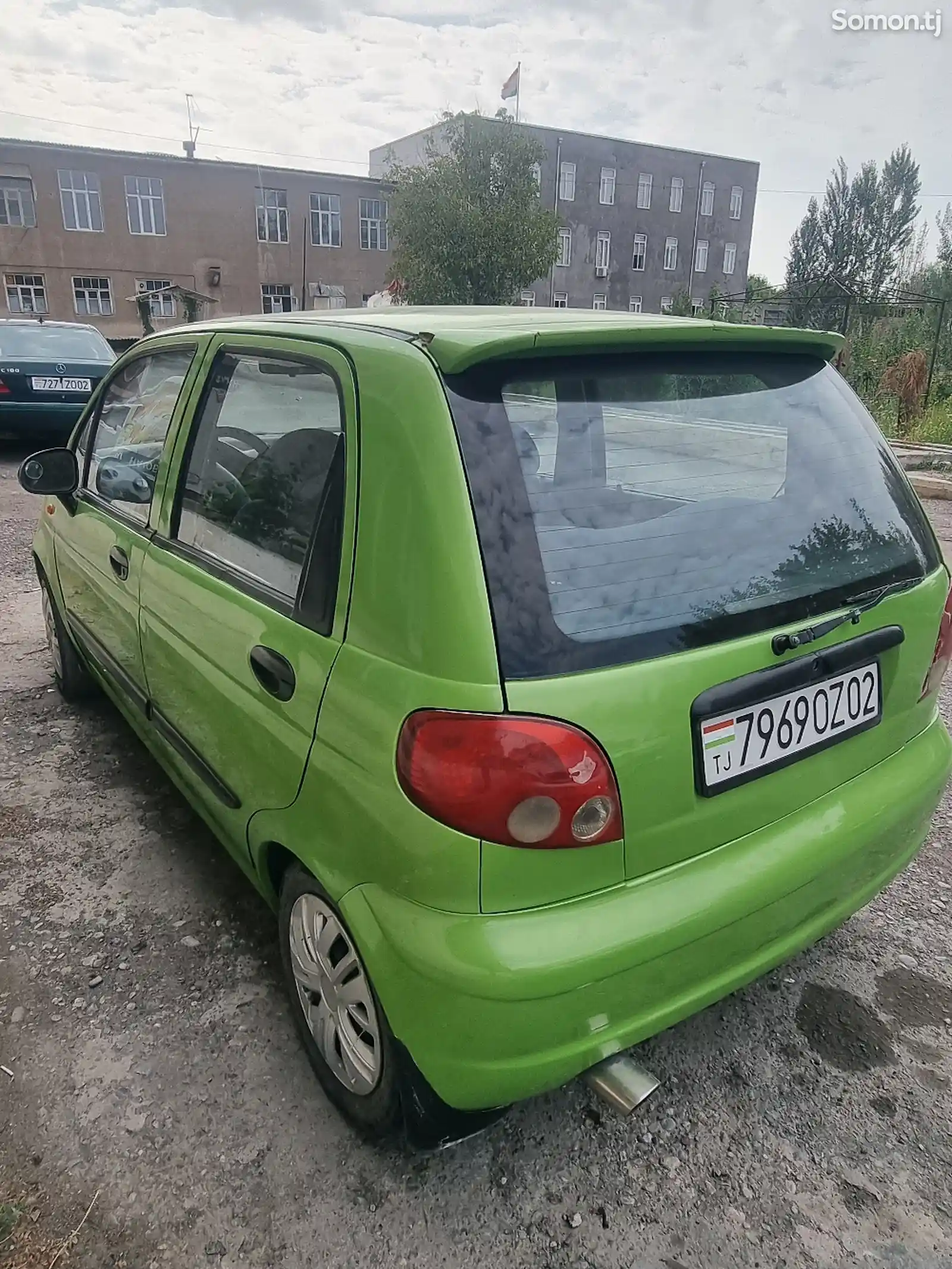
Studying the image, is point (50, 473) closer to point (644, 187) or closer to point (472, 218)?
point (472, 218)

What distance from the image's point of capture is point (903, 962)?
236 cm

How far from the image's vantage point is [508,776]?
4.50ft

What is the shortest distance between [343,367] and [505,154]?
103 feet

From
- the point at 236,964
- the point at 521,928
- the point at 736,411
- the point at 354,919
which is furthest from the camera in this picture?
the point at 236,964

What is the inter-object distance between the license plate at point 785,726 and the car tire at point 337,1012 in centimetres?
76

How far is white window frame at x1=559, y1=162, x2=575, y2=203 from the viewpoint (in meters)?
45.0

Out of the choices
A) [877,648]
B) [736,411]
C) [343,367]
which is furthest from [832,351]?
[343,367]

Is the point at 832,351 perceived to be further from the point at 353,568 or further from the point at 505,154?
the point at 505,154

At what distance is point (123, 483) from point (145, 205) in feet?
127

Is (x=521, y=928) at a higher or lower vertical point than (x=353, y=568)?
lower

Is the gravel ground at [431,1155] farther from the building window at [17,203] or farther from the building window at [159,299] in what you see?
the building window at [17,203]

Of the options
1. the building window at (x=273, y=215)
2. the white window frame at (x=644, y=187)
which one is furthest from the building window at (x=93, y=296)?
the white window frame at (x=644, y=187)

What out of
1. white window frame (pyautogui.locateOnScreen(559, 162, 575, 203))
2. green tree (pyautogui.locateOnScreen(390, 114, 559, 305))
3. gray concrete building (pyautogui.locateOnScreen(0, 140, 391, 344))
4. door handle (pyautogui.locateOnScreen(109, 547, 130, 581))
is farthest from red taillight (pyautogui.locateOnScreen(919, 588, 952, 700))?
white window frame (pyautogui.locateOnScreen(559, 162, 575, 203))

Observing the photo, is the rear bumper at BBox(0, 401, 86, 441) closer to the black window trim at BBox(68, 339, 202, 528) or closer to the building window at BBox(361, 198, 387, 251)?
the black window trim at BBox(68, 339, 202, 528)
